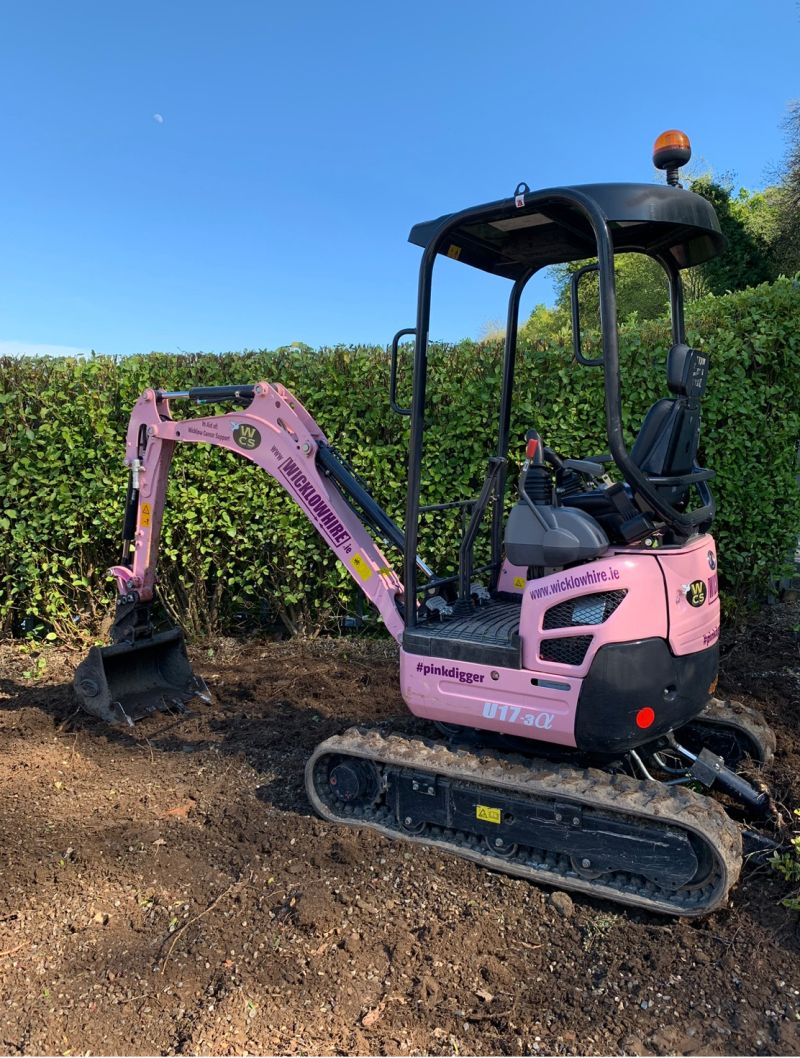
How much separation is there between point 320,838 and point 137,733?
1.98m

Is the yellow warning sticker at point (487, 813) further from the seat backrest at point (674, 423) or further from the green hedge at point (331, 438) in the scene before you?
the green hedge at point (331, 438)

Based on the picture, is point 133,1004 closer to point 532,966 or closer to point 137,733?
point 532,966

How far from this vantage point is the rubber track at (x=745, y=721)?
159 inches

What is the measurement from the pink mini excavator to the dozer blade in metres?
1.86

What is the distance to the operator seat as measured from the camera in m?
3.33

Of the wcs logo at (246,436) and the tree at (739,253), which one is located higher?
the tree at (739,253)

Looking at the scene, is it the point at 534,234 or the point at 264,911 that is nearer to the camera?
the point at 264,911

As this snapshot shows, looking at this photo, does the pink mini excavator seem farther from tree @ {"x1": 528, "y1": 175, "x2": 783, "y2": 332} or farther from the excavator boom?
tree @ {"x1": 528, "y1": 175, "x2": 783, "y2": 332}


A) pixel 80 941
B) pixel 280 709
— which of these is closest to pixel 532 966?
pixel 80 941

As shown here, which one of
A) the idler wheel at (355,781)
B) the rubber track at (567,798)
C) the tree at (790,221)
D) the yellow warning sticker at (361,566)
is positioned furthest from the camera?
the tree at (790,221)

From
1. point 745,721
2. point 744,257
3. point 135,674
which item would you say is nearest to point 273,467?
point 135,674

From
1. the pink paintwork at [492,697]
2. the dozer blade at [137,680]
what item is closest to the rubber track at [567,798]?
the pink paintwork at [492,697]

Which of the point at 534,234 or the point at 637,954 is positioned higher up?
the point at 534,234

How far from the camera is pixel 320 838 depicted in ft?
12.1
